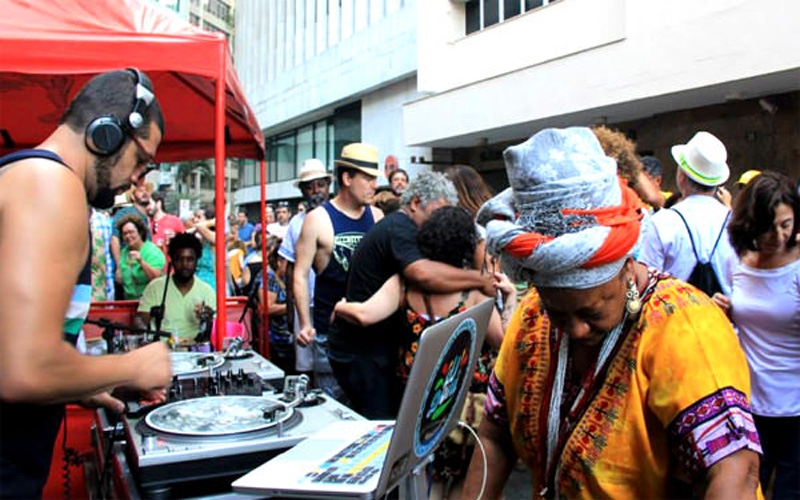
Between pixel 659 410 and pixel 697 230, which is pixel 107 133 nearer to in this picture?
pixel 659 410

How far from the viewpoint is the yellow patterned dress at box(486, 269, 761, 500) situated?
1.16 meters

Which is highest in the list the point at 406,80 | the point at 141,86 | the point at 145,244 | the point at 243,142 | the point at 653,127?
the point at 406,80

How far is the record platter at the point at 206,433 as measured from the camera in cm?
152

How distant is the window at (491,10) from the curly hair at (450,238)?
1074cm

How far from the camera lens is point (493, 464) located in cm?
159

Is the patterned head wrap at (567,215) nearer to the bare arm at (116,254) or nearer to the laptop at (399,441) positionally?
the laptop at (399,441)

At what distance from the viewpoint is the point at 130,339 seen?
3066 mm

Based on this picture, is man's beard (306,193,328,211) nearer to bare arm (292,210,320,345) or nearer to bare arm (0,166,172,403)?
bare arm (292,210,320,345)

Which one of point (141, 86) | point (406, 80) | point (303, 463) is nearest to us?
point (303, 463)

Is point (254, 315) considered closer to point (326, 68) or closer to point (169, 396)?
point (169, 396)

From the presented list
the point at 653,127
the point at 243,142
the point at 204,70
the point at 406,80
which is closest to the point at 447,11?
the point at 406,80

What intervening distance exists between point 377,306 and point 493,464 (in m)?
1.22

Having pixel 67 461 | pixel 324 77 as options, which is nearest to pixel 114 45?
pixel 67 461

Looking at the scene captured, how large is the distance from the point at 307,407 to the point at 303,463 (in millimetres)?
630
